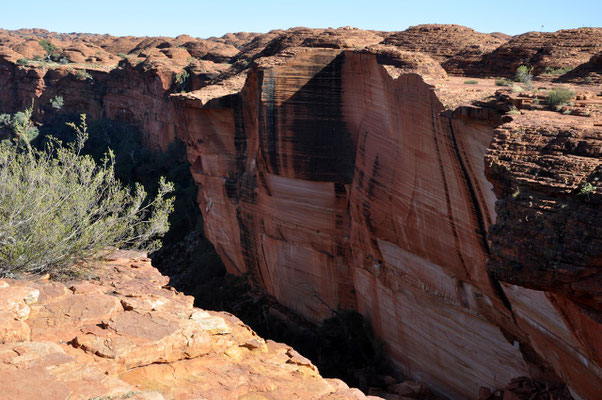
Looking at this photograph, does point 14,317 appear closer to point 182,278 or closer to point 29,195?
point 29,195

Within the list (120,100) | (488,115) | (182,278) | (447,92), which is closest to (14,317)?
(488,115)

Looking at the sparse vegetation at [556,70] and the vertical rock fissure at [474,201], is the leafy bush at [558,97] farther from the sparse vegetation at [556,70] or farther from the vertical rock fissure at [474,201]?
the sparse vegetation at [556,70]

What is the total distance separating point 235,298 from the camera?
1983 cm

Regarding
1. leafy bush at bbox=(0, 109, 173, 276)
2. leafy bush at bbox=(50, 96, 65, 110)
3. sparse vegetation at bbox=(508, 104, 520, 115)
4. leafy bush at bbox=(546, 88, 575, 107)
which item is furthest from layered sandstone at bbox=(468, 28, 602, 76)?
leafy bush at bbox=(50, 96, 65, 110)

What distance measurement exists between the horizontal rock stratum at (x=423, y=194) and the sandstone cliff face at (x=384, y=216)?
0.04 metres

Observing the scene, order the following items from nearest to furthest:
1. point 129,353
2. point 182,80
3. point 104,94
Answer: point 129,353 < point 182,80 < point 104,94

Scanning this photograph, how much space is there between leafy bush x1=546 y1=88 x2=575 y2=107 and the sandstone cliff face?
1.53m

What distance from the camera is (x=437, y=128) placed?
10.7 meters

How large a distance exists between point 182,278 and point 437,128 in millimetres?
15334

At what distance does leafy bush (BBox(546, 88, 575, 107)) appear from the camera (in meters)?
9.82

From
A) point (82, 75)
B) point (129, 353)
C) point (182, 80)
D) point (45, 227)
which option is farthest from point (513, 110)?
point (82, 75)

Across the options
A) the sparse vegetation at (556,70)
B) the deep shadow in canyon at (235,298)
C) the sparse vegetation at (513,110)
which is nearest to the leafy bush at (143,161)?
the deep shadow in canyon at (235,298)

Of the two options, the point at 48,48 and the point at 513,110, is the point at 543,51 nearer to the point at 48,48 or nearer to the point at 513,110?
the point at 513,110

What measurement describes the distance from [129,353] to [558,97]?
8.38 m
